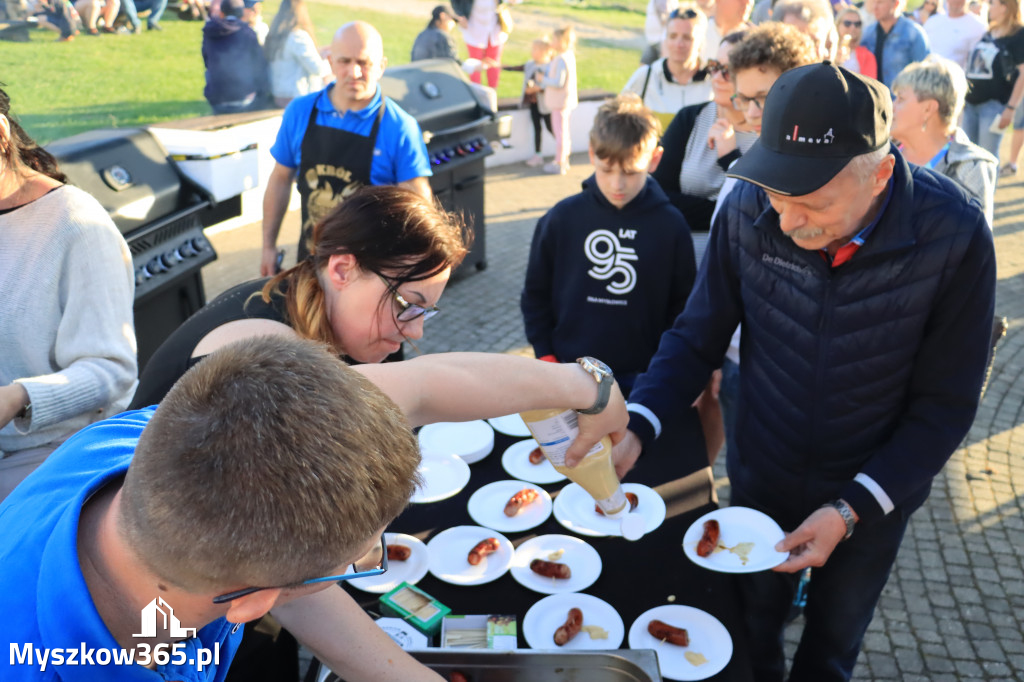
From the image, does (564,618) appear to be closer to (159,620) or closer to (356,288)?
(356,288)

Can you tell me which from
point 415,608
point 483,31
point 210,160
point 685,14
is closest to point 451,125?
point 685,14

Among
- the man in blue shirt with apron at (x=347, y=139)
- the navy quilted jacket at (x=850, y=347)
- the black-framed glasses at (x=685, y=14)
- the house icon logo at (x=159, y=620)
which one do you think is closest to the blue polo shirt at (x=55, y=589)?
the house icon logo at (x=159, y=620)

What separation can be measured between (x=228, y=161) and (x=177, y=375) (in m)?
3.14

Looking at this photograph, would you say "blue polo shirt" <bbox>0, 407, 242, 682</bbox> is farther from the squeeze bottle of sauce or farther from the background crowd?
the squeeze bottle of sauce

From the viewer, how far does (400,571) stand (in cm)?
206

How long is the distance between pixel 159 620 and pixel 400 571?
102 centimetres

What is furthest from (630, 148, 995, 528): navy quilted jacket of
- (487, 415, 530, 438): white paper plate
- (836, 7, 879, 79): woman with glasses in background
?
(836, 7, 879, 79): woman with glasses in background

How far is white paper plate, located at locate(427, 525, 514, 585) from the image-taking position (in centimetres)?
205

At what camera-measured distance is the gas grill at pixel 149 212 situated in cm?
389

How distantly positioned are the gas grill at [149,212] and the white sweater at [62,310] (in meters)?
1.61

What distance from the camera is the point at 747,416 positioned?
2.54m

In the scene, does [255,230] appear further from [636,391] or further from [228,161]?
[636,391]

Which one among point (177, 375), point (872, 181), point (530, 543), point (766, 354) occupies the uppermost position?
point (872, 181)

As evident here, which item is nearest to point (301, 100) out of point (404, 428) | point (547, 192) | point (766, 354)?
point (766, 354)
